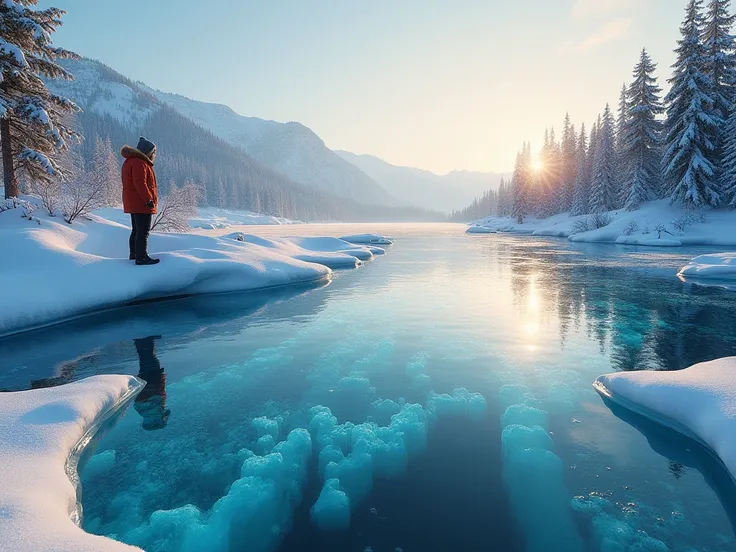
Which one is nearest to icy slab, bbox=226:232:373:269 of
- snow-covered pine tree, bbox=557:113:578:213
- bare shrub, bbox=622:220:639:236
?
bare shrub, bbox=622:220:639:236

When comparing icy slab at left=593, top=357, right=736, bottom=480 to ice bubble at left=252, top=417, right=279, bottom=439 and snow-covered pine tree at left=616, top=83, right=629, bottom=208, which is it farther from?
snow-covered pine tree at left=616, top=83, right=629, bottom=208

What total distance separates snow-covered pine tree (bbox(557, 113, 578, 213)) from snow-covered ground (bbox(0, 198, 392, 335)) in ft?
169

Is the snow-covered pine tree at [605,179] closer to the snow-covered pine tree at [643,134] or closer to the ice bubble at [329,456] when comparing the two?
the snow-covered pine tree at [643,134]

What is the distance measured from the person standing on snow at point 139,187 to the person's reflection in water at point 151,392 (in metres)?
3.43

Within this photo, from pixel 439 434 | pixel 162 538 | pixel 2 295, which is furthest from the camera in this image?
pixel 2 295

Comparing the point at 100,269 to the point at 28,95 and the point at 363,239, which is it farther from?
the point at 363,239

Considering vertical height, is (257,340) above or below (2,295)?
below

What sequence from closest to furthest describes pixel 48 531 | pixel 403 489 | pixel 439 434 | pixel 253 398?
pixel 48 531 < pixel 403 489 < pixel 439 434 < pixel 253 398

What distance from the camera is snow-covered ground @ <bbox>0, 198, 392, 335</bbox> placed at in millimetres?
7586

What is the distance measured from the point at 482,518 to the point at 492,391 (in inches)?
93.8

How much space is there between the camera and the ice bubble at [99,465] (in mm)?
3430

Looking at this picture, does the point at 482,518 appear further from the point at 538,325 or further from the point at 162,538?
the point at 538,325

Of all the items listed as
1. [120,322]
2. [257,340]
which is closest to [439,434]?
[257,340]

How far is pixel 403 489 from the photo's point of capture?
10.8ft
